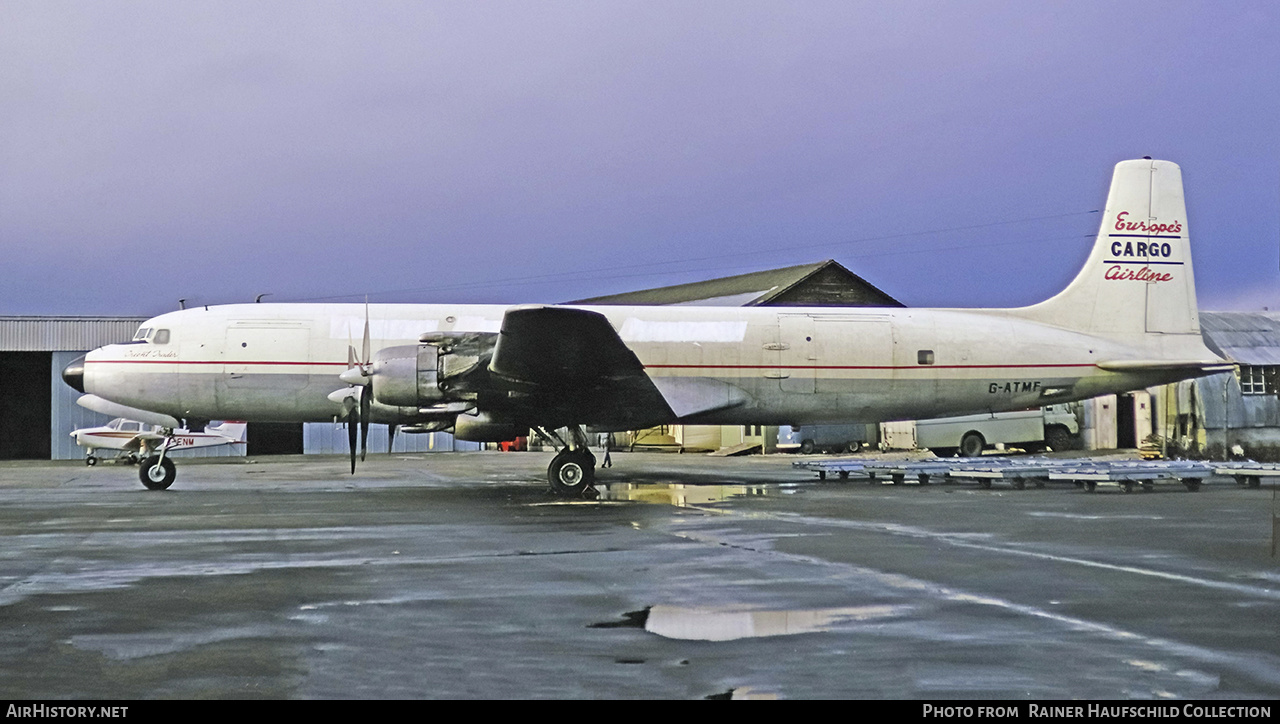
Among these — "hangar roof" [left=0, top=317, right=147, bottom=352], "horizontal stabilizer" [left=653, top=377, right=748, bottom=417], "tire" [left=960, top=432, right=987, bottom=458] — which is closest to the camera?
"horizontal stabilizer" [left=653, top=377, right=748, bottom=417]

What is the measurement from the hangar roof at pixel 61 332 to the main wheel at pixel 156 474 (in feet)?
85.0

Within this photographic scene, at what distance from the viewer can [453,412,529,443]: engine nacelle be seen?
18.8m

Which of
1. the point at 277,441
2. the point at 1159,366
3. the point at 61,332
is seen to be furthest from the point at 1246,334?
the point at 61,332

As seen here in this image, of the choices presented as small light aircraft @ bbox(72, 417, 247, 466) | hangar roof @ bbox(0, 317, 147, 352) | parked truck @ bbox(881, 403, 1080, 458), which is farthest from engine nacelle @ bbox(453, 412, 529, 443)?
hangar roof @ bbox(0, 317, 147, 352)

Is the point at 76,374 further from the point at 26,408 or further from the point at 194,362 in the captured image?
the point at 26,408

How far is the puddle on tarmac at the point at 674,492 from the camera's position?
58.2 ft

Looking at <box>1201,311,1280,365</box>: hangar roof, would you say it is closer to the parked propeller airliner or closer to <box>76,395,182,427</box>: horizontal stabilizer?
the parked propeller airliner

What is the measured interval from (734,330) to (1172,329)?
9594mm

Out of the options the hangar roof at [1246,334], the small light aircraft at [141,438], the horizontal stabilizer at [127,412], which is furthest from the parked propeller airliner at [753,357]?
the hangar roof at [1246,334]

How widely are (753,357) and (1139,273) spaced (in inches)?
344

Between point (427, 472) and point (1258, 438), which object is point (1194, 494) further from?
point (427, 472)

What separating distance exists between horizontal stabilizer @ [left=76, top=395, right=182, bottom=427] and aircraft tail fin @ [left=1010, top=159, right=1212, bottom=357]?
18.2 metres

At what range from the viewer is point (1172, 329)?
2186cm

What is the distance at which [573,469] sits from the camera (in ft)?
60.4
